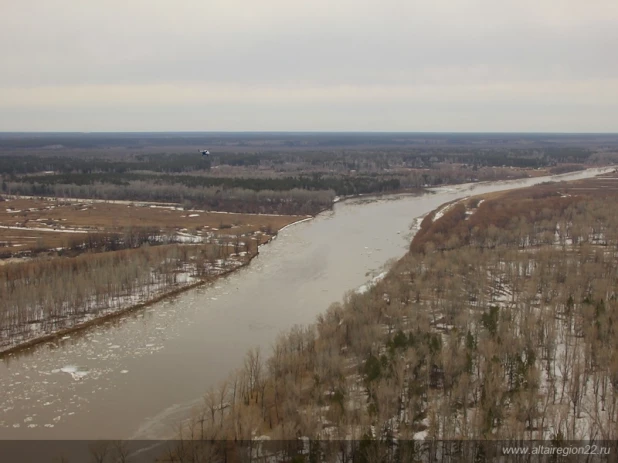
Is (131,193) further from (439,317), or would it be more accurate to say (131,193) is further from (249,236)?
(439,317)

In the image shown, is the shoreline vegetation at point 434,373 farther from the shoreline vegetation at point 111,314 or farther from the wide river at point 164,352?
the shoreline vegetation at point 111,314

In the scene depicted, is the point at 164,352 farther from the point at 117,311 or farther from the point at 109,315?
the point at 117,311

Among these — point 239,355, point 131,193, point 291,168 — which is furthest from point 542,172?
point 239,355

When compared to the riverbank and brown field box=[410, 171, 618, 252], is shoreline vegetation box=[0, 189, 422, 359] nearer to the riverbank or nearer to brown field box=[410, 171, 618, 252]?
the riverbank

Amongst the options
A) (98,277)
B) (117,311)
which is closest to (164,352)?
(117,311)

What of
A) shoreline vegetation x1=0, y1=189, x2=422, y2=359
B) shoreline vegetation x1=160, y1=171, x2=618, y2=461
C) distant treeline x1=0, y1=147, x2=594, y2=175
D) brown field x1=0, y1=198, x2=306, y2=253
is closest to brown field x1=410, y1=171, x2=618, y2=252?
shoreline vegetation x1=160, y1=171, x2=618, y2=461

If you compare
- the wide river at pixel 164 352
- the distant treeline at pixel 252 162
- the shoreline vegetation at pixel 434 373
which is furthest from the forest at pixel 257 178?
the shoreline vegetation at pixel 434 373
